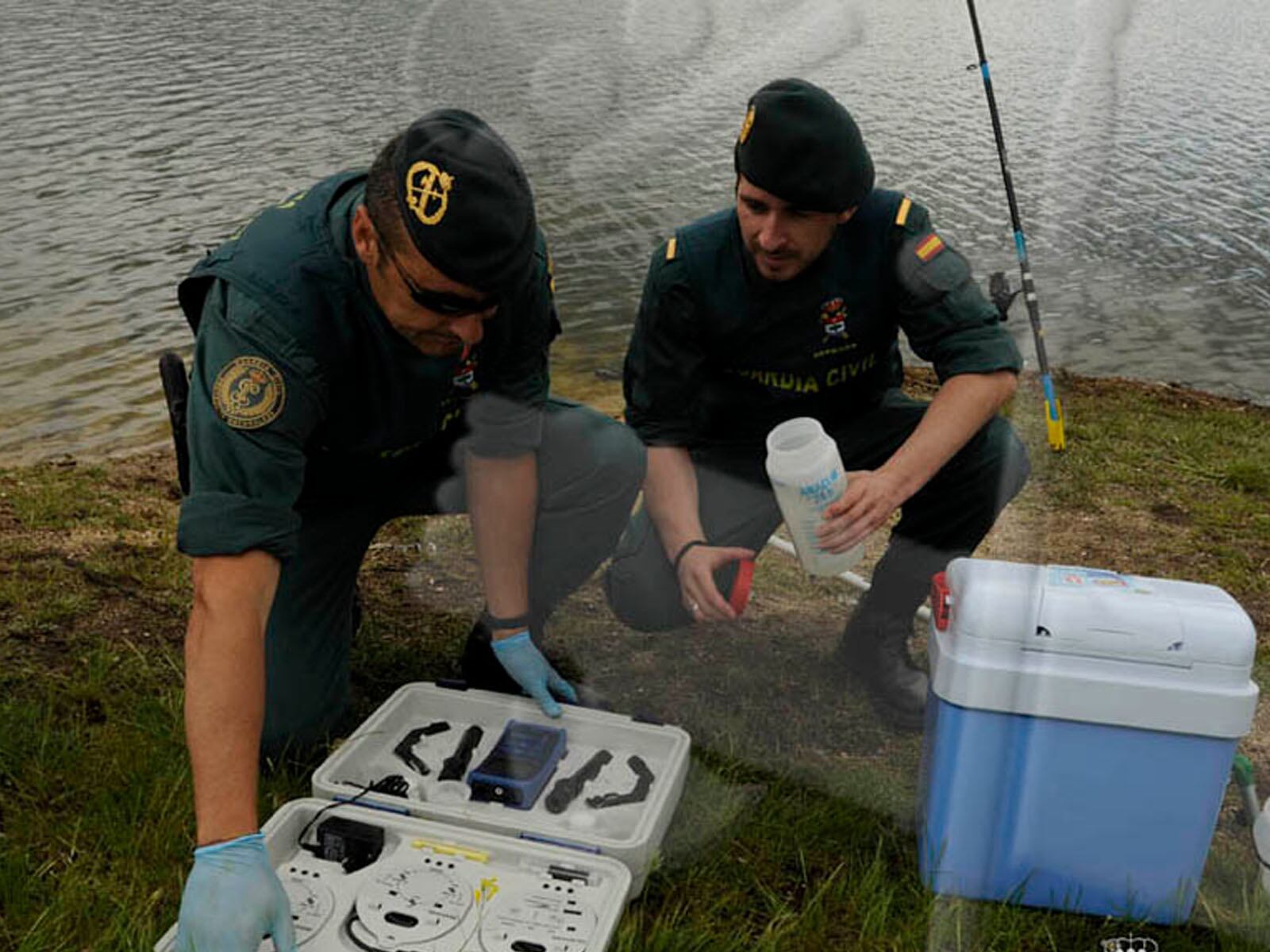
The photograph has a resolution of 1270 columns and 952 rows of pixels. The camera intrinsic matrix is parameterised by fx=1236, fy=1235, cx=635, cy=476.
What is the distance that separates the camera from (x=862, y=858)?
2.27m

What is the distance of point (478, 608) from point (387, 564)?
46 cm

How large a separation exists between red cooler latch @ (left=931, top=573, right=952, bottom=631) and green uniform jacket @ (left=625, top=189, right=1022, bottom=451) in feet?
1.69

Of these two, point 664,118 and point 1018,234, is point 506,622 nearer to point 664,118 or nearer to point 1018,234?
point 664,118

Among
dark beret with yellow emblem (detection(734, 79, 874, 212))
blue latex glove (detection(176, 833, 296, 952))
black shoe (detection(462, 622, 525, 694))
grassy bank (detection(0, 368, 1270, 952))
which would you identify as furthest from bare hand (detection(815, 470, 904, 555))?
blue latex glove (detection(176, 833, 296, 952))

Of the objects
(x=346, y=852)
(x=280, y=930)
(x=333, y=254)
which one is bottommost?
(x=346, y=852)

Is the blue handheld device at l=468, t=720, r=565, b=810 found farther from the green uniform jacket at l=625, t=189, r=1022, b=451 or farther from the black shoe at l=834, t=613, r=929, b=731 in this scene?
the black shoe at l=834, t=613, r=929, b=731

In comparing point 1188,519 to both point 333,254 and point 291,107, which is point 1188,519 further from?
point 291,107

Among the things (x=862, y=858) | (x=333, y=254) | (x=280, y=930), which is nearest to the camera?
(x=280, y=930)

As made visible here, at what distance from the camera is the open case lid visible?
1891 millimetres

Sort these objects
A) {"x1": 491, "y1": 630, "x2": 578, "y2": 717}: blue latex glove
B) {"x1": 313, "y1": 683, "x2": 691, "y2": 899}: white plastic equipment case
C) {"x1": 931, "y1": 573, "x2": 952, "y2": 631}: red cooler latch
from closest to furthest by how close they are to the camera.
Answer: {"x1": 931, "y1": 573, "x2": 952, "y2": 631}: red cooler latch, {"x1": 313, "y1": 683, "x2": 691, "y2": 899}: white plastic equipment case, {"x1": 491, "y1": 630, "x2": 578, "y2": 717}: blue latex glove

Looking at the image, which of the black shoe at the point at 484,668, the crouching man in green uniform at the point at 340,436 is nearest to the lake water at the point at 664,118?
the crouching man in green uniform at the point at 340,436

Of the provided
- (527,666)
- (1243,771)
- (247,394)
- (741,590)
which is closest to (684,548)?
(741,590)

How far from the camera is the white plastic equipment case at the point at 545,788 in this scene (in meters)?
2.15

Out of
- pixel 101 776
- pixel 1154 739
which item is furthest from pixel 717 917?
pixel 101 776
